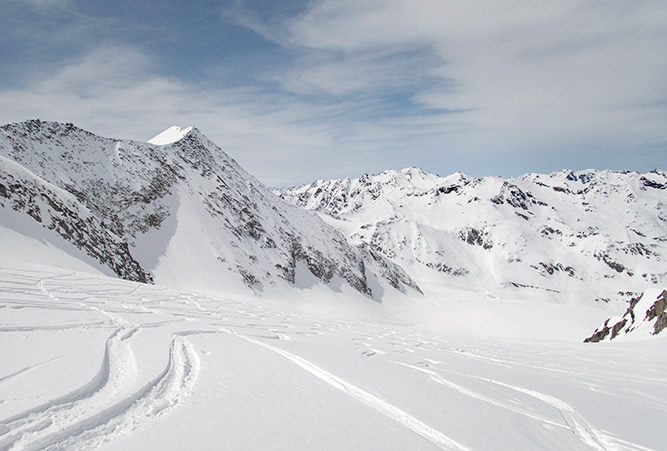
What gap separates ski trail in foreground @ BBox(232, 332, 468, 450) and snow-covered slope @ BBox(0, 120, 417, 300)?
27.3 metres

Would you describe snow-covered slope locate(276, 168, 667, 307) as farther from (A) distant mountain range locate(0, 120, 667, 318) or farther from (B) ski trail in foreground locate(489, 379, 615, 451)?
(B) ski trail in foreground locate(489, 379, 615, 451)

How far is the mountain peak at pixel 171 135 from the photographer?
65062mm

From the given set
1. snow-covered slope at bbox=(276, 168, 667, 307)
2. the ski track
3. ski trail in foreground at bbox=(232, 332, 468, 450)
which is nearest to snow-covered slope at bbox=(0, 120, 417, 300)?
the ski track

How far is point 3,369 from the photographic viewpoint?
3.41m

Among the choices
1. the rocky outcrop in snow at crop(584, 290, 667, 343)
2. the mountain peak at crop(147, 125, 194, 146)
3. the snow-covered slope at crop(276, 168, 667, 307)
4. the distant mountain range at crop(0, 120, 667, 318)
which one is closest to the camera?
the rocky outcrop in snow at crop(584, 290, 667, 343)

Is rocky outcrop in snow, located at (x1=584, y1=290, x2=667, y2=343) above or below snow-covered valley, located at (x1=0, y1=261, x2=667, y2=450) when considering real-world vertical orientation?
below

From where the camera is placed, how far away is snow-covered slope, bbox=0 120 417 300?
28.4 metres

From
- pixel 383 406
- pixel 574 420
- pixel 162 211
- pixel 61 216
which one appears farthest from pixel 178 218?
pixel 574 420

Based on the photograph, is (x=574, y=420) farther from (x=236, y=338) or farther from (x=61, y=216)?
(x=61, y=216)

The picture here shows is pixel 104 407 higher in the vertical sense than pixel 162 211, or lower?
lower

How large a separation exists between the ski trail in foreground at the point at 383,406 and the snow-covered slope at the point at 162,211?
27267mm

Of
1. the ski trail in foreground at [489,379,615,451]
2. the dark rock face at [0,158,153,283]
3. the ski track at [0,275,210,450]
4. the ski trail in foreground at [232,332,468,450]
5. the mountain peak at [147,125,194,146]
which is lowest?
the ski trail in foreground at [489,379,615,451]

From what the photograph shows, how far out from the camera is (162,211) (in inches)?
1881

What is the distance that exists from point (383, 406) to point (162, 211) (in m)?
50.5
